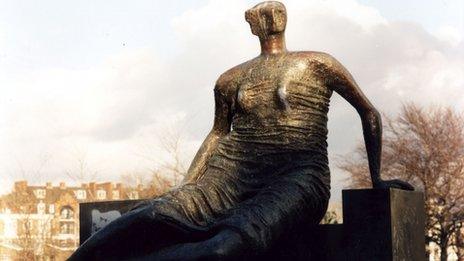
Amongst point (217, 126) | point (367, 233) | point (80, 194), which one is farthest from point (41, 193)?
point (367, 233)

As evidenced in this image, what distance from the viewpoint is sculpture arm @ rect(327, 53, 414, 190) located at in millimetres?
5977

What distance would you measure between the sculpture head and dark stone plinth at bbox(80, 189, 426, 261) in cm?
130

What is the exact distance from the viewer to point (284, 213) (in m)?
5.50

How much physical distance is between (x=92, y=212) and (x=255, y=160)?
199 cm

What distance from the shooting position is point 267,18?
20.3 feet

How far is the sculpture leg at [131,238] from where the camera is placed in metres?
5.48

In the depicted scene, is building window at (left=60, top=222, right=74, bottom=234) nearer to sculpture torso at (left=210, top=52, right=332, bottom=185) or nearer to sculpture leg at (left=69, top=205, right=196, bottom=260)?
sculpture torso at (left=210, top=52, right=332, bottom=185)

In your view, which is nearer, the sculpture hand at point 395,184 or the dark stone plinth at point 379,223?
the dark stone plinth at point 379,223

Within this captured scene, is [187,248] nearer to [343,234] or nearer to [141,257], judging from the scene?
[141,257]

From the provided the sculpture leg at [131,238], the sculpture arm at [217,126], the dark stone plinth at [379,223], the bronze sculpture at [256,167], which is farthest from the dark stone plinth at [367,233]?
the sculpture arm at [217,126]

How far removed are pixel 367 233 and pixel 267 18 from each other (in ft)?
5.37

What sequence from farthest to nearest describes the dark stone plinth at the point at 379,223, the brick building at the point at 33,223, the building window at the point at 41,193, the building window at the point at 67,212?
1. the building window at the point at 41,193
2. the building window at the point at 67,212
3. the brick building at the point at 33,223
4. the dark stone plinth at the point at 379,223

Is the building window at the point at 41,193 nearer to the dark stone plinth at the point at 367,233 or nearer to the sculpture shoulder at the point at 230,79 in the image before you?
the sculpture shoulder at the point at 230,79

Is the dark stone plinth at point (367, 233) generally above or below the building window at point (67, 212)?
below
